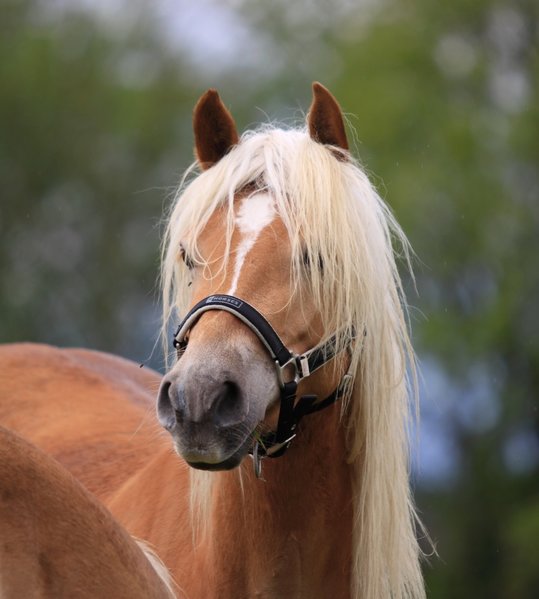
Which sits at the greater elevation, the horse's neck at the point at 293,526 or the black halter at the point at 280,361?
the black halter at the point at 280,361

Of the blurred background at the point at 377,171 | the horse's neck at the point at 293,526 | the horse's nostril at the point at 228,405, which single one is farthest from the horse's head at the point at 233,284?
the blurred background at the point at 377,171

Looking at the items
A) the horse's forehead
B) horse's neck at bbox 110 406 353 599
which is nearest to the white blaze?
the horse's forehead

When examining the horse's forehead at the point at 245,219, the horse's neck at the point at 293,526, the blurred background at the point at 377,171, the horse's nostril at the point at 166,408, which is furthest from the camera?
the blurred background at the point at 377,171

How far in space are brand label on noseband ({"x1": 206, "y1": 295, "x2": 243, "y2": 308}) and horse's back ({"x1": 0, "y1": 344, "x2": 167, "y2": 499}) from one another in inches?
55.3

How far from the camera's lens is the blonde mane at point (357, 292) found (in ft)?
12.1

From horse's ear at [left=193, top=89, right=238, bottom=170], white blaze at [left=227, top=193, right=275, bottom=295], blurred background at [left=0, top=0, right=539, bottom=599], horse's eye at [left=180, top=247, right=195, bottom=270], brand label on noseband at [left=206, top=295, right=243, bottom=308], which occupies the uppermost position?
horse's ear at [left=193, top=89, right=238, bottom=170]

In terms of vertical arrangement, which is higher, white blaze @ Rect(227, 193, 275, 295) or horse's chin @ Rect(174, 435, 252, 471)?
white blaze @ Rect(227, 193, 275, 295)

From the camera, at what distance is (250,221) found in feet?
12.1

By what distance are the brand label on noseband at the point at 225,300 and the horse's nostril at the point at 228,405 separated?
0.26 metres

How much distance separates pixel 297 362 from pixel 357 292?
1.03 feet

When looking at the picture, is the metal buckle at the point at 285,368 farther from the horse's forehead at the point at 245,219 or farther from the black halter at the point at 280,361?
the horse's forehead at the point at 245,219

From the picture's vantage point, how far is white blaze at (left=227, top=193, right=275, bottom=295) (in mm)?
3572

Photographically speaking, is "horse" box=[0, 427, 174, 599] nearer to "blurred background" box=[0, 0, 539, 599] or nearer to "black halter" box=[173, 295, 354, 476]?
"black halter" box=[173, 295, 354, 476]

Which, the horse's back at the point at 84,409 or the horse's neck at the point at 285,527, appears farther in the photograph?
the horse's back at the point at 84,409
